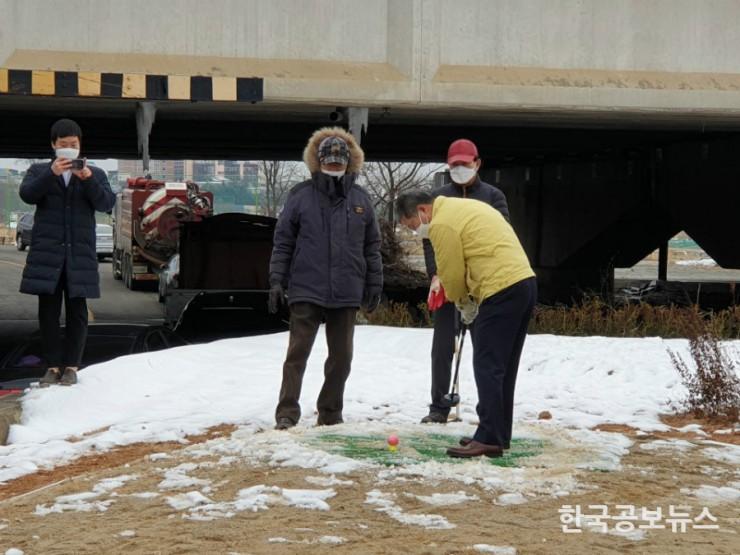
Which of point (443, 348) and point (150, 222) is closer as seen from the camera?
point (443, 348)

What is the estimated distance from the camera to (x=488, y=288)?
6.42 metres

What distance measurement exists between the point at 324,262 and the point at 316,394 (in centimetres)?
193

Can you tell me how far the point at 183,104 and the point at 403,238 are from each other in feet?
29.0

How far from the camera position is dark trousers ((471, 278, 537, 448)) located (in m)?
6.41

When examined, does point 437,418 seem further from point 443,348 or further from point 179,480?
point 179,480

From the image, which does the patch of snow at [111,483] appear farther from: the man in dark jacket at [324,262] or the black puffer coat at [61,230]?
the black puffer coat at [61,230]

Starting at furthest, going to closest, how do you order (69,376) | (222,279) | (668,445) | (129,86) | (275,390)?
1. (222,279)
2. (129,86)
3. (275,390)
4. (69,376)
5. (668,445)

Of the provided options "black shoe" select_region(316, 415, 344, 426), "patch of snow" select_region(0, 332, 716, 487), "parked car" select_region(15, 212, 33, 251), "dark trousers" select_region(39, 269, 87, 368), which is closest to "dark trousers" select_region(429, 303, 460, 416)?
"patch of snow" select_region(0, 332, 716, 487)

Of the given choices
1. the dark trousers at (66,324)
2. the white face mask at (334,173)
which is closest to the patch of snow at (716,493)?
the white face mask at (334,173)

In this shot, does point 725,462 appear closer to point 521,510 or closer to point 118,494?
point 521,510

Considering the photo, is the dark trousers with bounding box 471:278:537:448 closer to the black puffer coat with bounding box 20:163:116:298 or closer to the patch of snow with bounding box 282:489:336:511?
the patch of snow with bounding box 282:489:336:511

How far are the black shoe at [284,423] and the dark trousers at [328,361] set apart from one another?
0.02 meters

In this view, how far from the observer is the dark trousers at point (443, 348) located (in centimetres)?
783

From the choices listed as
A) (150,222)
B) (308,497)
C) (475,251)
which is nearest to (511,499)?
(308,497)
